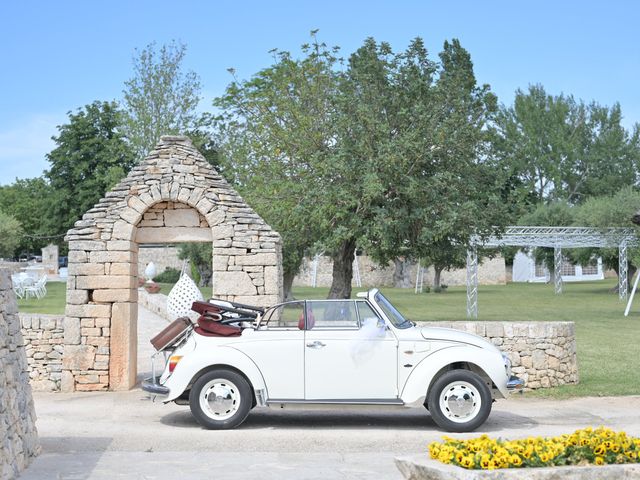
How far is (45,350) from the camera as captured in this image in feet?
45.6

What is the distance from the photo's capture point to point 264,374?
1032cm

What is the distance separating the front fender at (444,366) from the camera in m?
10.2

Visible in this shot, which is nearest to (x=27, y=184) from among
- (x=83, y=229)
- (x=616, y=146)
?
(x=616, y=146)

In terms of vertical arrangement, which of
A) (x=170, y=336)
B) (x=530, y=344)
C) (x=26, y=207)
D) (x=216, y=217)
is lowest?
(x=530, y=344)

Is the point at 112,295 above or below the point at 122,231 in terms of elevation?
below

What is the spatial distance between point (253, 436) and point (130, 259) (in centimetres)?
506

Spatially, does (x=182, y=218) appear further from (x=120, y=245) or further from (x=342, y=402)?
(x=342, y=402)

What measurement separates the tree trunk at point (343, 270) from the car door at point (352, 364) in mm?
14357

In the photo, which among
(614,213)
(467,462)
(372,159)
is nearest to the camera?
(467,462)

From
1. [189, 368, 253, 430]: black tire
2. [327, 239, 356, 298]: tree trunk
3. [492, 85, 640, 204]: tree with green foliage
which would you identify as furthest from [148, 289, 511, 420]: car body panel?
[492, 85, 640, 204]: tree with green foliage

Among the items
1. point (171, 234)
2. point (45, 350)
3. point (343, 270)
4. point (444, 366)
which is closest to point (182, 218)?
point (171, 234)

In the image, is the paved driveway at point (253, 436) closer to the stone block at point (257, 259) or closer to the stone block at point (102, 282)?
the stone block at point (102, 282)

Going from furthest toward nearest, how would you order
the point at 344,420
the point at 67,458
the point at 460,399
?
the point at 344,420
the point at 460,399
the point at 67,458

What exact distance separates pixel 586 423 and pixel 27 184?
83.8 meters
